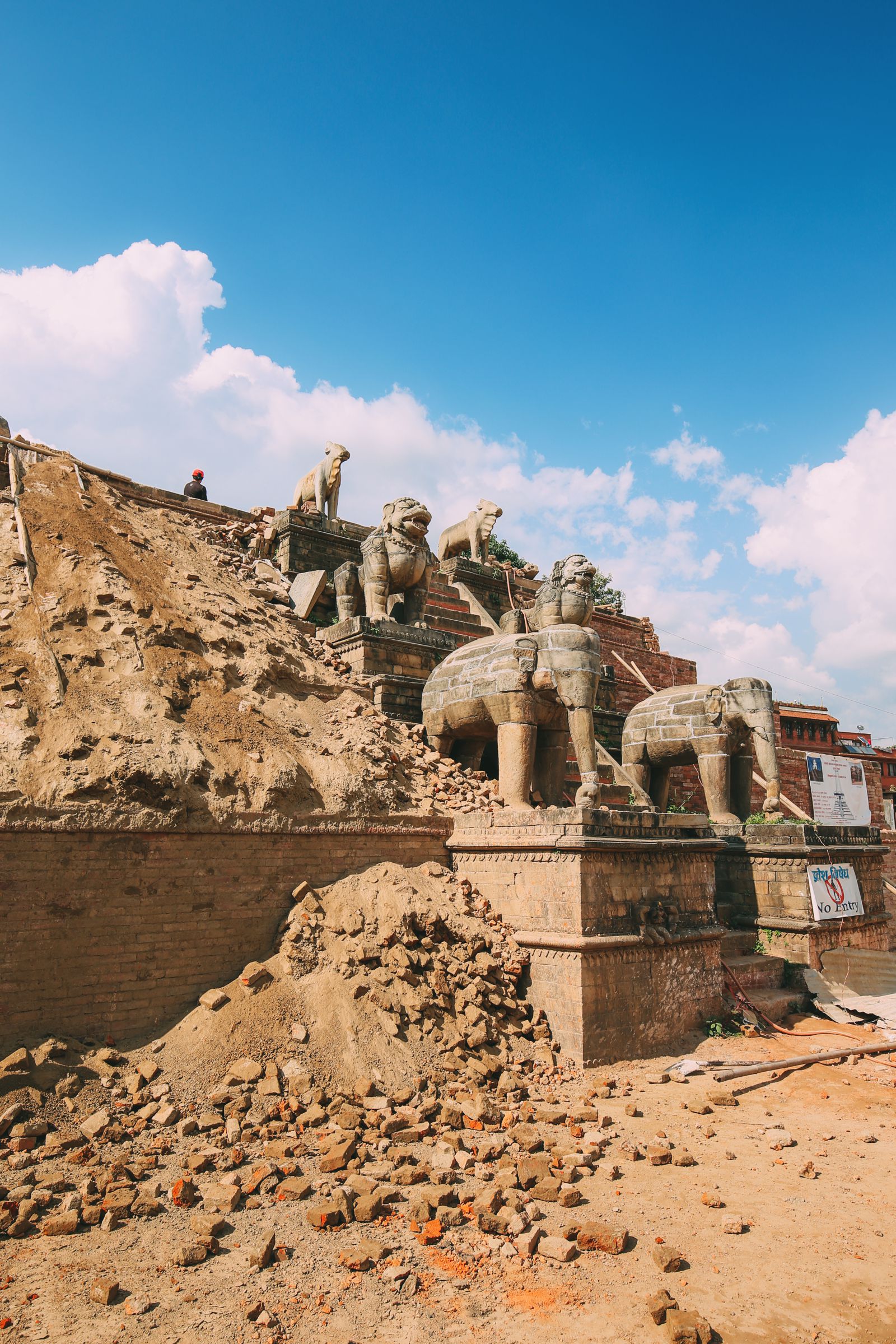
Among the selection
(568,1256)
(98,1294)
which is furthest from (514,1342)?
(98,1294)

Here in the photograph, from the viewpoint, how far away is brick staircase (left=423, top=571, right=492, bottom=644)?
45.8ft

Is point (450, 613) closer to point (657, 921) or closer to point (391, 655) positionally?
Result: point (391, 655)

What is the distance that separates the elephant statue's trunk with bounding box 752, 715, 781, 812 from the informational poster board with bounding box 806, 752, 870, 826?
951 centimetres

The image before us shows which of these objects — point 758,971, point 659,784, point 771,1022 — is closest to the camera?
point 771,1022

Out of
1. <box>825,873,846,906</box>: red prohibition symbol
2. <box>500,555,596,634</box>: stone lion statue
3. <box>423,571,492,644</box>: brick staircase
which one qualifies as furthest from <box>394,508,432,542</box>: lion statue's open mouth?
<box>825,873,846,906</box>: red prohibition symbol

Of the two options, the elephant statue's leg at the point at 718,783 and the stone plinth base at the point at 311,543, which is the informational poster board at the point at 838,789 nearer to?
the elephant statue's leg at the point at 718,783

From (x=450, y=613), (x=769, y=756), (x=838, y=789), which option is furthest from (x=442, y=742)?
(x=838, y=789)

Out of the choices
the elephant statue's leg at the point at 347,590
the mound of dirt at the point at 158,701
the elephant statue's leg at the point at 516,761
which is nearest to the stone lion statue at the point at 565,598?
the elephant statue's leg at the point at 516,761

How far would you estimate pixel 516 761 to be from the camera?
334 inches

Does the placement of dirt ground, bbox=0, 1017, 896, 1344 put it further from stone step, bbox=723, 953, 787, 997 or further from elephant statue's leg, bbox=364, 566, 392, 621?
elephant statue's leg, bbox=364, 566, 392, 621

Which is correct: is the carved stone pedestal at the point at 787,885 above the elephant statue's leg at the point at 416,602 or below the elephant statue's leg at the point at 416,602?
below

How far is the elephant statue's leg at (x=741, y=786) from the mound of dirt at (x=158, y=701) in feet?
13.0

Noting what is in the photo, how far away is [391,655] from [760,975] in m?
5.73

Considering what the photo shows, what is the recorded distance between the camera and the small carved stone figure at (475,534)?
17688 mm
